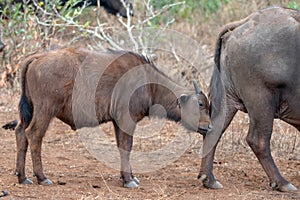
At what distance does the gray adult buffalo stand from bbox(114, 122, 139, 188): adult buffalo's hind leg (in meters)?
0.73

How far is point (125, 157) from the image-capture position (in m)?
7.00

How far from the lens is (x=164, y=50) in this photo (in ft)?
40.7

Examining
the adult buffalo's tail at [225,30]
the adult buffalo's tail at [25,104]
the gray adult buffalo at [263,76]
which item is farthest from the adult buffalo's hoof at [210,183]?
the adult buffalo's tail at [25,104]

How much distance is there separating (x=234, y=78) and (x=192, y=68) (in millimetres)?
4802

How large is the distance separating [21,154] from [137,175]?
1394 millimetres

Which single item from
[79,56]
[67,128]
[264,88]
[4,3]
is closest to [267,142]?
[264,88]

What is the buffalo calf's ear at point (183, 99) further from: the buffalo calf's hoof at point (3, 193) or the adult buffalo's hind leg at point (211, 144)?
the buffalo calf's hoof at point (3, 193)

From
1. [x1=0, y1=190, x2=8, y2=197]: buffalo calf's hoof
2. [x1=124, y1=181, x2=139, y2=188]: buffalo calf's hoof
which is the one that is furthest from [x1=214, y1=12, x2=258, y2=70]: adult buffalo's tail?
[x1=0, y1=190, x2=8, y2=197]: buffalo calf's hoof

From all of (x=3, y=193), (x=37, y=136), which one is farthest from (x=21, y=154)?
(x=3, y=193)

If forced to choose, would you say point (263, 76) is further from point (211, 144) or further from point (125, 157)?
point (125, 157)

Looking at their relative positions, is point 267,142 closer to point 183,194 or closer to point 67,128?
point 183,194

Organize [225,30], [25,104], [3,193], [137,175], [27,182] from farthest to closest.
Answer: [137,175]
[225,30]
[25,104]
[27,182]
[3,193]

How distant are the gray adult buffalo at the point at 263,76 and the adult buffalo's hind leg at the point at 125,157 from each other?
0.73m

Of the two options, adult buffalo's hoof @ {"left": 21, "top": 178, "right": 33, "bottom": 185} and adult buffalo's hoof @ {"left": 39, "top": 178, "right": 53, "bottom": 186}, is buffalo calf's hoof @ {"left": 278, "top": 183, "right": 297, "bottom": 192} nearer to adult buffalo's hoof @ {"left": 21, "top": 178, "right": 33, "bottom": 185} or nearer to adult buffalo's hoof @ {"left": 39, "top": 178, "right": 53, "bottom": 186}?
adult buffalo's hoof @ {"left": 39, "top": 178, "right": 53, "bottom": 186}
